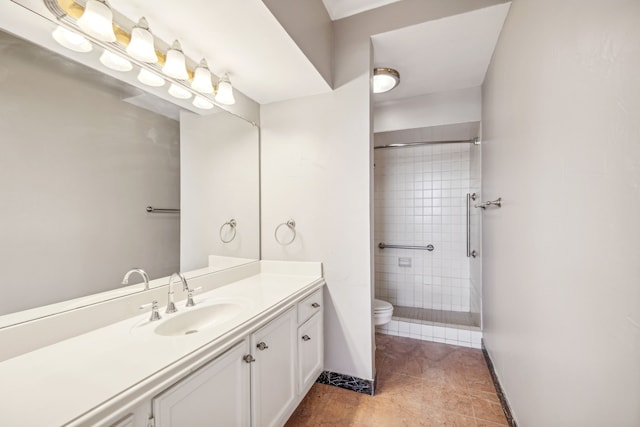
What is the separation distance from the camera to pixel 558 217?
896 millimetres

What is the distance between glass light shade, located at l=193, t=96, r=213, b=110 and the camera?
5.22ft

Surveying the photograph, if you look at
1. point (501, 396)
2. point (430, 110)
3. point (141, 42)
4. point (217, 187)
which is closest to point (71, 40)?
point (141, 42)

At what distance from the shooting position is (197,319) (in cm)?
131

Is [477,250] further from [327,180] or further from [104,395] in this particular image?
[104,395]

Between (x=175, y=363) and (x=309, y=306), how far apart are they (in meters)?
0.97

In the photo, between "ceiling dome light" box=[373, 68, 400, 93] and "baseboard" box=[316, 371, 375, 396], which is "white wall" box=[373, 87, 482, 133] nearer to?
"ceiling dome light" box=[373, 68, 400, 93]

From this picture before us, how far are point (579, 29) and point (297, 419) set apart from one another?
2.13 metres

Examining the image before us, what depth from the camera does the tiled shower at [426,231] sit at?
Answer: 2.97m

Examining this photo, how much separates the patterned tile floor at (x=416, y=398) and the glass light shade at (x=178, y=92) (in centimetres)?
199

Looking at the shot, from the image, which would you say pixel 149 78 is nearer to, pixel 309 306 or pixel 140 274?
pixel 140 274

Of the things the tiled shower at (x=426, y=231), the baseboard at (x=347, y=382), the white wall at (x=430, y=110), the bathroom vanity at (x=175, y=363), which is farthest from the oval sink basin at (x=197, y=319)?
the white wall at (x=430, y=110)

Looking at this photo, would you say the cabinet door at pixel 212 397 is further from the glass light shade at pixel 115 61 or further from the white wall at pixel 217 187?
the glass light shade at pixel 115 61

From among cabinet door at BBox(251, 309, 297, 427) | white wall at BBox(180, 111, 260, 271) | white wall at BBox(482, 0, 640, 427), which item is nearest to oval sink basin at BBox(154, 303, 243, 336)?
cabinet door at BBox(251, 309, 297, 427)

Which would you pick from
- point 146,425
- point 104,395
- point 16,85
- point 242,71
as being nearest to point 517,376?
point 146,425
